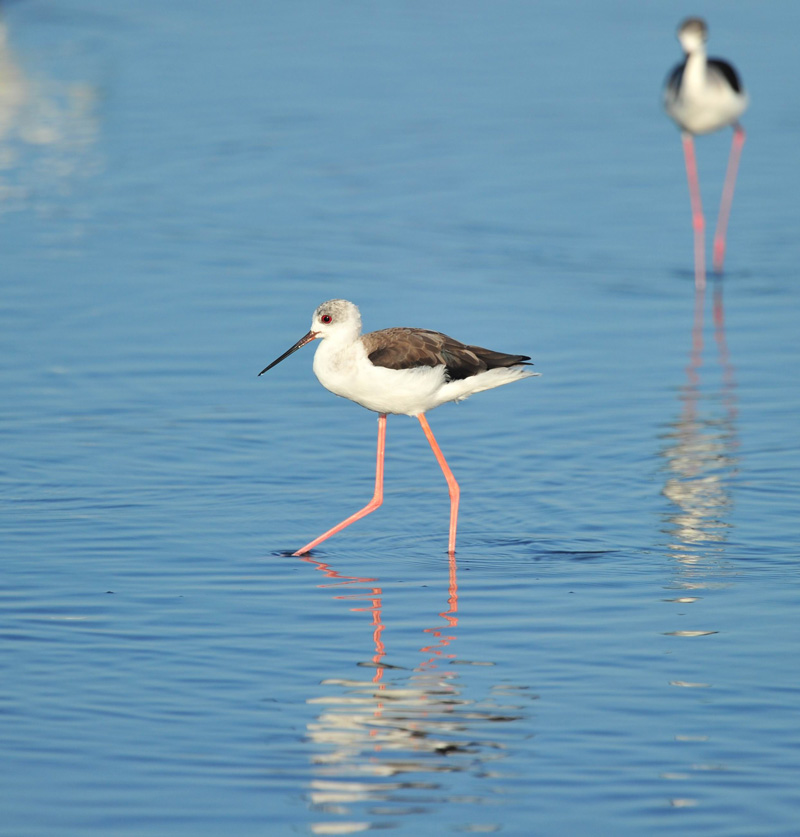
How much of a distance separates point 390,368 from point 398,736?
2.28 metres

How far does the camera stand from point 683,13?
75.4 ft

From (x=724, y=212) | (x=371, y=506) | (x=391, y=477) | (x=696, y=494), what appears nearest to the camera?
(x=371, y=506)

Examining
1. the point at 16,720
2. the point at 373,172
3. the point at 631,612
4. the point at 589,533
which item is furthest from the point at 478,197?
the point at 16,720

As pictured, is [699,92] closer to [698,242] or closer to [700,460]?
[698,242]

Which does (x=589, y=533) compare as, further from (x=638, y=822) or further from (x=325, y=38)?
(x=325, y=38)

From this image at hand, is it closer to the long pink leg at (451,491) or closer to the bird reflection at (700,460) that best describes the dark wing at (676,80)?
the bird reflection at (700,460)

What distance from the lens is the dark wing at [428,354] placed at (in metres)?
6.93

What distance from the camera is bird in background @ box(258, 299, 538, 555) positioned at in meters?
6.90

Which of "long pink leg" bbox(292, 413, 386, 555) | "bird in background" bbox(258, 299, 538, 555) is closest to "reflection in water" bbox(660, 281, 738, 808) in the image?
"bird in background" bbox(258, 299, 538, 555)

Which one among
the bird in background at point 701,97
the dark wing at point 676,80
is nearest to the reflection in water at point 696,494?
the bird in background at point 701,97

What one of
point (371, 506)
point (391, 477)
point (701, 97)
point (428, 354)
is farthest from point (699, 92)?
point (371, 506)

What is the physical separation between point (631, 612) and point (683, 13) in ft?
60.8

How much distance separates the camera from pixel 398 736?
4.98 metres

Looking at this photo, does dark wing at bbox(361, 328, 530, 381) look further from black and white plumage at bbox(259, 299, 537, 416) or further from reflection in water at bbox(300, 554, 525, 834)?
reflection in water at bbox(300, 554, 525, 834)
